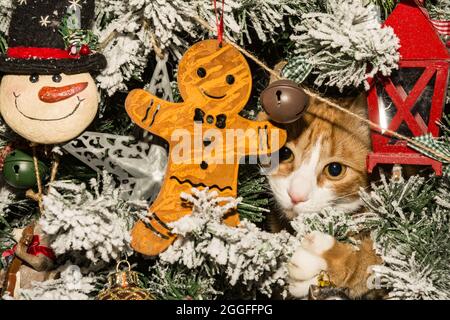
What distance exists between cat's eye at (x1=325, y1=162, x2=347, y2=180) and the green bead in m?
0.47

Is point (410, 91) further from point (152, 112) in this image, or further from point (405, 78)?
point (152, 112)

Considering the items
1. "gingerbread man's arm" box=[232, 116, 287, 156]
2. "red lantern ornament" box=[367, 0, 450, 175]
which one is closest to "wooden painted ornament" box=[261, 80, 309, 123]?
"gingerbread man's arm" box=[232, 116, 287, 156]

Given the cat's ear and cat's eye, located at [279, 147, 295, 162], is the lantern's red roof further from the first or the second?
the cat's ear

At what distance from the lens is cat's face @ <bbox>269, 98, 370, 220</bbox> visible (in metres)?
0.89

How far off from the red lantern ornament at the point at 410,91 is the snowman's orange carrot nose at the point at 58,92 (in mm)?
448

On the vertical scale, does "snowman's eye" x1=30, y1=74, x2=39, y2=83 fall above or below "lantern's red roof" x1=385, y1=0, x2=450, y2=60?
below

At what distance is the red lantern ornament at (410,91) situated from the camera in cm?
78

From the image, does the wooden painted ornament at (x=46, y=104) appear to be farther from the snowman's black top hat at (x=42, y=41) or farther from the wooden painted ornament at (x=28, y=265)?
the wooden painted ornament at (x=28, y=265)

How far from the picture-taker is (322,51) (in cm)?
81

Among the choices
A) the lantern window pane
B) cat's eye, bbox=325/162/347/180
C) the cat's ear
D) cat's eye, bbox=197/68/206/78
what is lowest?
the cat's ear

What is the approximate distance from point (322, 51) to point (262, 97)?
127 mm

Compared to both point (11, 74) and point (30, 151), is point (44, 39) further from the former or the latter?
point (30, 151)

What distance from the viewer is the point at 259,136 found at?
0.80 meters

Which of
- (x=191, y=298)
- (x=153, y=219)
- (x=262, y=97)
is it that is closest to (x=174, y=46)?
(x=262, y=97)
